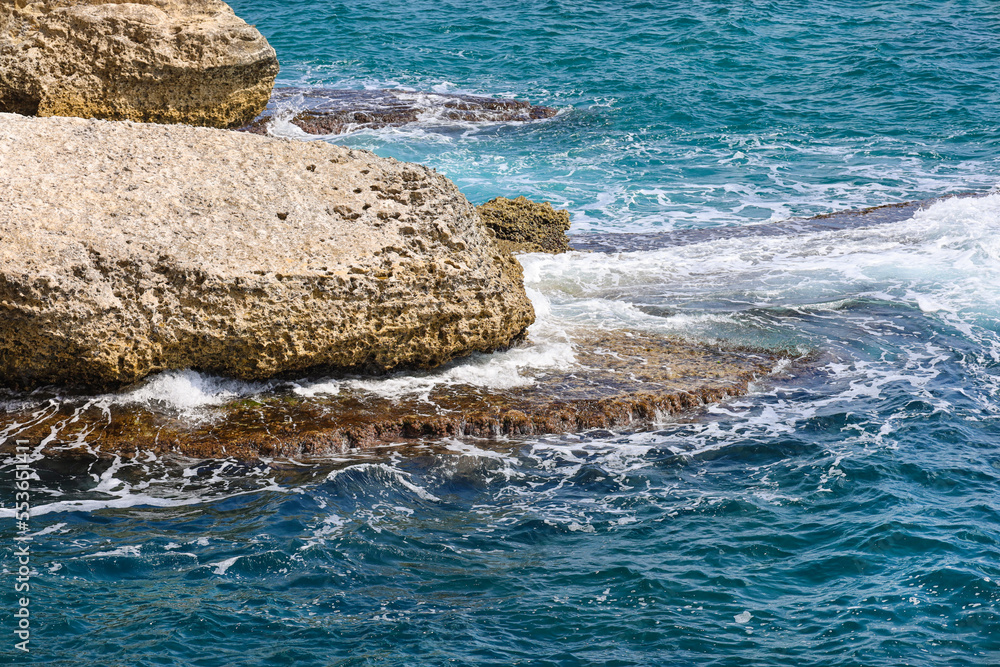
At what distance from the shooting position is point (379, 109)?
56.0ft

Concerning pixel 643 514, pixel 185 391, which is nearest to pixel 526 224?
pixel 185 391

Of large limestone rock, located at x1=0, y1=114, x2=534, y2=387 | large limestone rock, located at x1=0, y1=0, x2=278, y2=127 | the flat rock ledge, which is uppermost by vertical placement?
large limestone rock, located at x1=0, y1=0, x2=278, y2=127

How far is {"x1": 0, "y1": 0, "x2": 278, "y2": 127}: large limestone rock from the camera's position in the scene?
9953 mm

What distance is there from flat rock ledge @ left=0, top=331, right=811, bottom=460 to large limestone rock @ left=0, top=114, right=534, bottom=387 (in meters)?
0.36

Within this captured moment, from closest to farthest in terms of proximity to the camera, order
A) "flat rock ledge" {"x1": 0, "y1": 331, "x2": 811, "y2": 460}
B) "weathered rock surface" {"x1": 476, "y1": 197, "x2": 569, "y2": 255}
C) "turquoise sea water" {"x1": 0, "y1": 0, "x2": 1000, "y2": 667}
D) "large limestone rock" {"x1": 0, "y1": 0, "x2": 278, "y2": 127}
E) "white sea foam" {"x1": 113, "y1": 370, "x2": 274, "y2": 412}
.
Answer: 1. "turquoise sea water" {"x1": 0, "y1": 0, "x2": 1000, "y2": 667}
2. "flat rock ledge" {"x1": 0, "y1": 331, "x2": 811, "y2": 460}
3. "white sea foam" {"x1": 113, "y1": 370, "x2": 274, "y2": 412}
4. "large limestone rock" {"x1": 0, "y1": 0, "x2": 278, "y2": 127}
5. "weathered rock surface" {"x1": 476, "y1": 197, "x2": 569, "y2": 255}

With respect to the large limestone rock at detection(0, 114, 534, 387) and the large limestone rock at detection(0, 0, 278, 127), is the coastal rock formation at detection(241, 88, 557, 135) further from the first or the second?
the large limestone rock at detection(0, 114, 534, 387)

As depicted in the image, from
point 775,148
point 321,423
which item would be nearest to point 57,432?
point 321,423

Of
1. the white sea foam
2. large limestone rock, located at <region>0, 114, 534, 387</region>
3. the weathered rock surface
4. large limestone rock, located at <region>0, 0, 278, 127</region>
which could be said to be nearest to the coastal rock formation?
large limestone rock, located at <region>0, 0, 278, 127</region>

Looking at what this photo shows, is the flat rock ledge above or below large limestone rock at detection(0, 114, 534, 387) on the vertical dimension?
below

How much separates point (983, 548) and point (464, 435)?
3.52m

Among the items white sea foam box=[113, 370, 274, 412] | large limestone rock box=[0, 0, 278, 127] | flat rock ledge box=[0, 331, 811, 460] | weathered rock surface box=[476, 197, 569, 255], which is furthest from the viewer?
weathered rock surface box=[476, 197, 569, 255]

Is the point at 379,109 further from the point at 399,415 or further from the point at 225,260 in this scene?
the point at 399,415

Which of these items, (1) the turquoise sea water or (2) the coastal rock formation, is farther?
(2) the coastal rock formation

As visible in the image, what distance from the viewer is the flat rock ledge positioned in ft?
21.3
